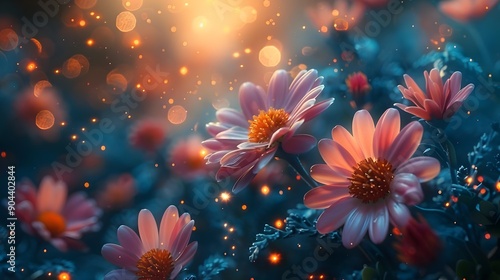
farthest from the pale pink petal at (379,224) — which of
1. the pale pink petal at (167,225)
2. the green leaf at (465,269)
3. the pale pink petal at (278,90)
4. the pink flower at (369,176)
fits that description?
the pale pink petal at (167,225)

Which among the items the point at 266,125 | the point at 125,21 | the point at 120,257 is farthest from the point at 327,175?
the point at 125,21

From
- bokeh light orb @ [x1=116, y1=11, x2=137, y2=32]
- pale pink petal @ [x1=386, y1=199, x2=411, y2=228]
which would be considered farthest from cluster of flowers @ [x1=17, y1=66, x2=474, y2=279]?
bokeh light orb @ [x1=116, y1=11, x2=137, y2=32]

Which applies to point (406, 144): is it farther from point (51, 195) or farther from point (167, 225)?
point (51, 195)

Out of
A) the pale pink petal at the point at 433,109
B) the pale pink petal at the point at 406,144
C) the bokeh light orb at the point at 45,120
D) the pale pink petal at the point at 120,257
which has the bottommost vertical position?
the pale pink petal at the point at 406,144

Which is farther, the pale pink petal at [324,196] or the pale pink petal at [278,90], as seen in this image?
the pale pink petal at [278,90]

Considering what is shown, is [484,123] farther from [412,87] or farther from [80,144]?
[80,144]

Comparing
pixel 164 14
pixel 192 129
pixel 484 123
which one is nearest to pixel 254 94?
pixel 192 129

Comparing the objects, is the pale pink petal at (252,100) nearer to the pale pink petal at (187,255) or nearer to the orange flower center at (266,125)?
the orange flower center at (266,125)
